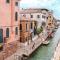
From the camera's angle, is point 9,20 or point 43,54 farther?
point 43,54

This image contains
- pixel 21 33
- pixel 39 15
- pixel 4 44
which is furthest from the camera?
pixel 39 15

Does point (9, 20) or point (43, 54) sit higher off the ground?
point (9, 20)

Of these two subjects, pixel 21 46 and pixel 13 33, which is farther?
pixel 21 46

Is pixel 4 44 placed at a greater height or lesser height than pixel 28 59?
greater

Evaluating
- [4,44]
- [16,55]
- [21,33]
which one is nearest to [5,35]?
[4,44]

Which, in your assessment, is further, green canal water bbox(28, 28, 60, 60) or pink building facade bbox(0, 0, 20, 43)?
green canal water bbox(28, 28, 60, 60)

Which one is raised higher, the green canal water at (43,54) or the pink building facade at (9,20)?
the pink building facade at (9,20)

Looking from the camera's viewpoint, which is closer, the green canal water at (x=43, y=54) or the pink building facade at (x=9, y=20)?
the pink building facade at (x=9, y=20)

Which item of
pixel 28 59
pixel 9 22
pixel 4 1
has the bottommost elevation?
pixel 28 59

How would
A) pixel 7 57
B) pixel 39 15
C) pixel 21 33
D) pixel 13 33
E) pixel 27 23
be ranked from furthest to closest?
pixel 39 15 → pixel 27 23 → pixel 21 33 → pixel 13 33 → pixel 7 57

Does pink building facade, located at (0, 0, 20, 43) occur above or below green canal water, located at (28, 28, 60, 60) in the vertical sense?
above

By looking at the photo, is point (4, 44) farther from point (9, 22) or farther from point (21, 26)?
point (21, 26)

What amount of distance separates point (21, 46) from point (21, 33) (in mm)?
2719

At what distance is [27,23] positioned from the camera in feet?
88.2
